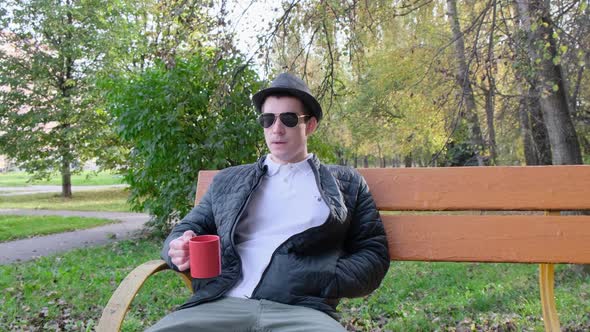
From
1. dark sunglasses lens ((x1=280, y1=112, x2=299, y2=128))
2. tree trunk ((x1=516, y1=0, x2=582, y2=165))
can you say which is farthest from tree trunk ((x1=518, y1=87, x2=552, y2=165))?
dark sunglasses lens ((x1=280, y1=112, x2=299, y2=128))

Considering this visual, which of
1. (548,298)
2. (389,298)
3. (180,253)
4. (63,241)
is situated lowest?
(389,298)

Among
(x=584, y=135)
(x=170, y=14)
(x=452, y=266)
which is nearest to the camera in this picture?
(x=170, y=14)

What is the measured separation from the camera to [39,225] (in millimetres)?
10594

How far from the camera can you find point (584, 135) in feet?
28.6

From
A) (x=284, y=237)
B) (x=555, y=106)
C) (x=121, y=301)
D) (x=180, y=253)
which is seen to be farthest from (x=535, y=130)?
(x=121, y=301)

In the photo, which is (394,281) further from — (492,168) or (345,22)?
(492,168)

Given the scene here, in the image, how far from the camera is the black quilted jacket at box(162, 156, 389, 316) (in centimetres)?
226

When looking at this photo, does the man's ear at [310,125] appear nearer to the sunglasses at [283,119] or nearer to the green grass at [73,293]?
the sunglasses at [283,119]

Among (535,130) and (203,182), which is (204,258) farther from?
(535,130)

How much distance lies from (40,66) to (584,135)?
672 inches

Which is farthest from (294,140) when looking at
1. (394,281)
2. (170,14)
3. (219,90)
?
(394,281)

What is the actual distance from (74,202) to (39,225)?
779 centimetres

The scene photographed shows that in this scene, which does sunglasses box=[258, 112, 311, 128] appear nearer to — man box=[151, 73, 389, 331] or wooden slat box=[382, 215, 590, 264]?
man box=[151, 73, 389, 331]

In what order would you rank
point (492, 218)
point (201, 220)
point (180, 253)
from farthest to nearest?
point (201, 220) → point (492, 218) → point (180, 253)
